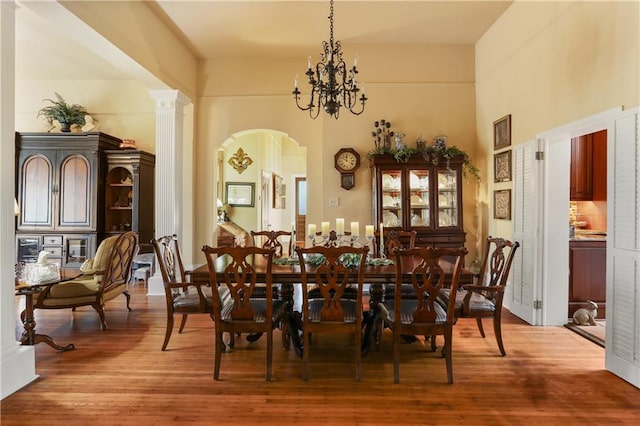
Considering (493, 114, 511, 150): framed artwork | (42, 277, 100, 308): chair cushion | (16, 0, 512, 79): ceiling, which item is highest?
(16, 0, 512, 79): ceiling

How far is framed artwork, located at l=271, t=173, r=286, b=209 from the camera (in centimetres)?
996

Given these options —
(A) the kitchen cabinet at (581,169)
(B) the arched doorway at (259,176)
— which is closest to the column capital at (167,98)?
(B) the arched doorway at (259,176)

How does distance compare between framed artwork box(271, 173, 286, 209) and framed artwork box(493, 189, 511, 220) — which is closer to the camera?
framed artwork box(493, 189, 511, 220)

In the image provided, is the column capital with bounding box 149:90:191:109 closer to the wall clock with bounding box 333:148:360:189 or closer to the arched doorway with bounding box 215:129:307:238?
the arched doorway with bounding box 215:129:307:238

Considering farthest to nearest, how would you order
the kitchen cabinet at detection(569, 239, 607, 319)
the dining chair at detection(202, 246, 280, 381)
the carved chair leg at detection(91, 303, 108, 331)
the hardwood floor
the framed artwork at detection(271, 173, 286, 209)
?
the framed artwork at detection(271, 173, 286, 209) < the kitchen cabinet at detection(569, 239, 607, 319) < the carved chair leg at detection(91, 303, 108, 331) < the dining chair at detection(202, 246, 280, 381) < the hardwood floor

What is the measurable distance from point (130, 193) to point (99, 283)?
256cm

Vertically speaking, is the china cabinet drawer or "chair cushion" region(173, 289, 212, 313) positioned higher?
the china cabinet drawer

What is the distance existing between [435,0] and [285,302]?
12.1 feet

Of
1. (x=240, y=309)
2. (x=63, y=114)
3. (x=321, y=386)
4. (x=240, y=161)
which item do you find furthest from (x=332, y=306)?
(x=240, y=161)

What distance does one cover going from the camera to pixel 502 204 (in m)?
4.62

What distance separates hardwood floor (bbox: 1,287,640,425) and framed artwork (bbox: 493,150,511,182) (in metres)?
1.89

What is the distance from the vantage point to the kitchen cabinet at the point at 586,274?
3984mm

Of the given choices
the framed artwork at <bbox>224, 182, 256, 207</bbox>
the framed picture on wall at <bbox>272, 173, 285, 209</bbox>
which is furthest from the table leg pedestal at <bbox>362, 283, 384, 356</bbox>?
the framed picture on wall at <bbox>272, 173, 285, 209</bbox>

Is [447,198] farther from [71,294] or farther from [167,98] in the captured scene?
[71,294]
